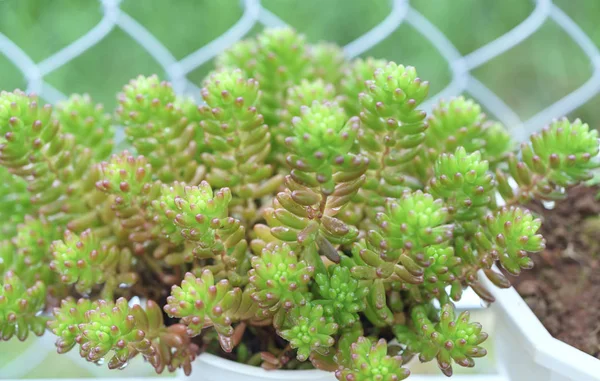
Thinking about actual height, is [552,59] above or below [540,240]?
above

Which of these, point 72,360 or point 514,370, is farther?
point 72,360

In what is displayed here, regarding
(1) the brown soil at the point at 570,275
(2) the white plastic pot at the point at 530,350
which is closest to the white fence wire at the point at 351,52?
(1) the brown soil at the point at 570,275

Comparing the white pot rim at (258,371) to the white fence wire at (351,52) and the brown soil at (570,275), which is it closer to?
the brown soil at (570,275)

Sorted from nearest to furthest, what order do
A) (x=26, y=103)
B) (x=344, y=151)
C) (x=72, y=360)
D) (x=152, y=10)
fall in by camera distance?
(x=344, y=151) → (x=26, y=103) → (x=72, y=360) → (x=152, y=10)

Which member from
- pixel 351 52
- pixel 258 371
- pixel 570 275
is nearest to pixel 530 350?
pixel 570 275

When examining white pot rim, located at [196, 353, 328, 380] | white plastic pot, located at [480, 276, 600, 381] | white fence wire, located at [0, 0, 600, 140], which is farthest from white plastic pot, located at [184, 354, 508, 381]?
white fence wire, located at [0, 0, 600, 140]

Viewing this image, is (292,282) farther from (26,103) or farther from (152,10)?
(152,10)

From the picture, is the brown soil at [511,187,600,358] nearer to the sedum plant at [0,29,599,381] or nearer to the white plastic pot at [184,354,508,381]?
the sedum plant at [0,29,599,381]

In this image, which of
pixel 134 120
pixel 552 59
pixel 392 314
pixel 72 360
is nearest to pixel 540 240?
pixel 392 314
